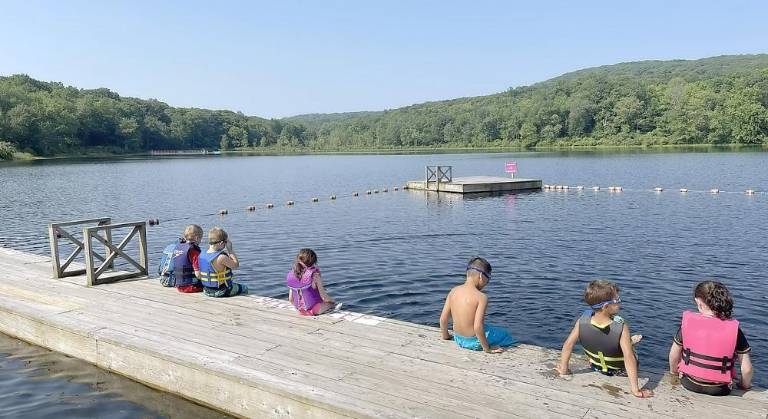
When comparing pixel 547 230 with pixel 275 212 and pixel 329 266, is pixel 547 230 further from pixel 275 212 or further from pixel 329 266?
pixel 275 212

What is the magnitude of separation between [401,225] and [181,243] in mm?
15233

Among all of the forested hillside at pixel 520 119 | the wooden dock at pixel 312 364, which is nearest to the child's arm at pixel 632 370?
the wooden dock at pixel 312 364

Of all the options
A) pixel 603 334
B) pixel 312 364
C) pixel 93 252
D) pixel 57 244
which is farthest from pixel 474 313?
pixel 57 244

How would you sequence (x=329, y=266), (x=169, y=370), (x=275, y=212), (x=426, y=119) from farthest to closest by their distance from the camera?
(x=426, y=119)
(x=275, y=212)
(x=329, y=266)
(x=169, y=370)

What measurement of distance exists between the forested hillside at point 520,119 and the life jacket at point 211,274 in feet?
327

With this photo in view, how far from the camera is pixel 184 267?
977cm

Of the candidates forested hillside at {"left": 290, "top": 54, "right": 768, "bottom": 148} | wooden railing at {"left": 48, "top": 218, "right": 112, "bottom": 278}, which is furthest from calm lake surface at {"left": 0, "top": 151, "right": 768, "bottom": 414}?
Result: forested hillside at {"left": 290, "top": 54, "right": 768, "bottom": 148}

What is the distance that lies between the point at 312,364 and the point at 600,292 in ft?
10.8

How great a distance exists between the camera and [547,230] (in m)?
22.1

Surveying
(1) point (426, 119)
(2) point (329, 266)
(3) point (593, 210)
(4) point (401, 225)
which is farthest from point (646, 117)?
(2) point (329, 266)

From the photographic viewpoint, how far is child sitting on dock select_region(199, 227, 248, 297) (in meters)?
9.09

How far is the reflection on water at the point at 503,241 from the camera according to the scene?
12.0 m

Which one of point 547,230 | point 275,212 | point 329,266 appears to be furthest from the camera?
point 275,212

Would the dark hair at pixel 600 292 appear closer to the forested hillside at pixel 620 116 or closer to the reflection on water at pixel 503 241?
the reflection on water at pixel 503 241
